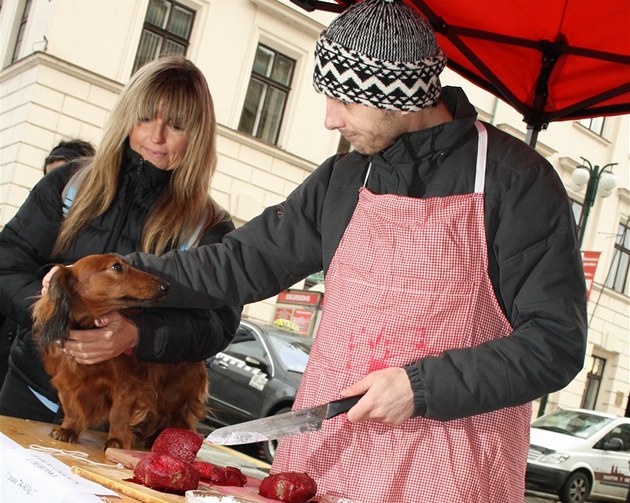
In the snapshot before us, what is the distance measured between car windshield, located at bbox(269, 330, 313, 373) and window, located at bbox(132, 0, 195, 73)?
7451mm

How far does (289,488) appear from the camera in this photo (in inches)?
67.1

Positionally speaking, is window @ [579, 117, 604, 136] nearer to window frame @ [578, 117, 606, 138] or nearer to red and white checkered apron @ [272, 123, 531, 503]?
window frame @ [578, 117, 606, 138]

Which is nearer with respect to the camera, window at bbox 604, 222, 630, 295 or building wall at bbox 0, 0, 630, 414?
building wall at bbox 0, 0, 630, 414

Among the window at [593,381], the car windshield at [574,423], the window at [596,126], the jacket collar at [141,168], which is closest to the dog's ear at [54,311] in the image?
the jacket collar at [141,168]

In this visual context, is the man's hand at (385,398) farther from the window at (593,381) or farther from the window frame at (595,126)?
the window at (593,381)

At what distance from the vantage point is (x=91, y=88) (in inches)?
585

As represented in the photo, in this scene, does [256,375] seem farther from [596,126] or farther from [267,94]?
[596,126]

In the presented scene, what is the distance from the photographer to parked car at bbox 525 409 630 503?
40.3 feet

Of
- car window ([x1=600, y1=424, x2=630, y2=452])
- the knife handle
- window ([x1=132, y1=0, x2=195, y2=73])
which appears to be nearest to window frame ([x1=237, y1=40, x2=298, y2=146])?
window ([x1=132, y1=0, x2=195, y2=73])

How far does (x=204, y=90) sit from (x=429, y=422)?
48.5 inches

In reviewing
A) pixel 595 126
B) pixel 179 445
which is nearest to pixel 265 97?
pixel 595 126

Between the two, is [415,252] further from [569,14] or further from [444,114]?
[569,14]

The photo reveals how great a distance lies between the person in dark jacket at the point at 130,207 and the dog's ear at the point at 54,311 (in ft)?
0.72

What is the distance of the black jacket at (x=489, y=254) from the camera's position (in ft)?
5.95
